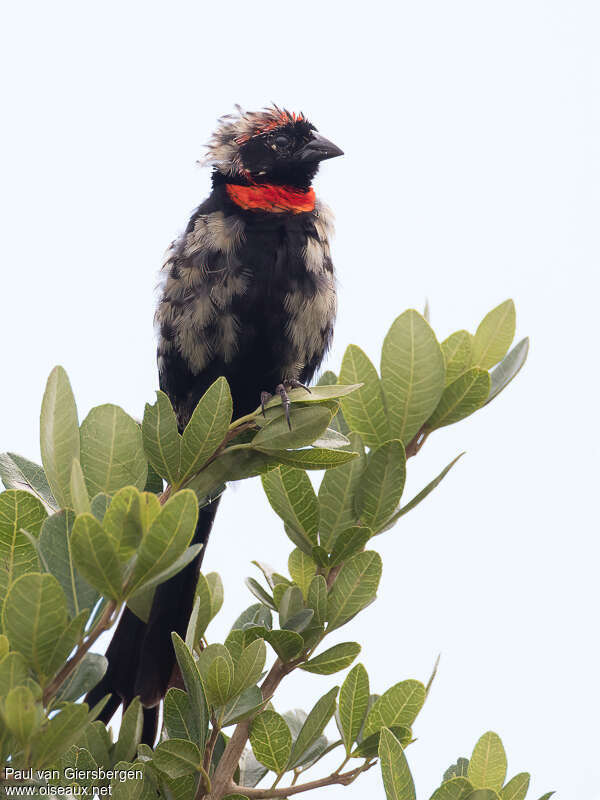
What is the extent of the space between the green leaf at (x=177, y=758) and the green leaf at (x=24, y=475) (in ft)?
1.30

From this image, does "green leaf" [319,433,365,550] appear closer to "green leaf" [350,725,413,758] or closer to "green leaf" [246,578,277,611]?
"green leaf" [246,578,277,611]

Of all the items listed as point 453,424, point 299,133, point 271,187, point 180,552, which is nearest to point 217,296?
point 271,187

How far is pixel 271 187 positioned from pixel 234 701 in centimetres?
173

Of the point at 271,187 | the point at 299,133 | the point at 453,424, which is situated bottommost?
the point at 453,424

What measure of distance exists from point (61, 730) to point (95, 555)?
188 mm

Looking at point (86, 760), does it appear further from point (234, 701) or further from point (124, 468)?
point (124, 468)

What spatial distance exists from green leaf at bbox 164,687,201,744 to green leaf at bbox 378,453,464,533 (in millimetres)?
393

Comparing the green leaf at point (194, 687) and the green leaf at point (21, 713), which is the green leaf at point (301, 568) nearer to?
the green leaf at point (194, 687)

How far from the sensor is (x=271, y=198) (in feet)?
8.53

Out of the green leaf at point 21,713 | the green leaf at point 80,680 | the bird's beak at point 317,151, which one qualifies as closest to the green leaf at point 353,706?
the green leaf at point 80,680

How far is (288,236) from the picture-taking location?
96.3 inches

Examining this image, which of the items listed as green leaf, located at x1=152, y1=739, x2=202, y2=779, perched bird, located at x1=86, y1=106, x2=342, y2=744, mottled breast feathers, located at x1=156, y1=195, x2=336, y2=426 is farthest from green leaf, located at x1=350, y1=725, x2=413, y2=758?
mottled breast feathers, located at x1=156, y1=195, x2=336, y2=426

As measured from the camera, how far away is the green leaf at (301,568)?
59.6 inches

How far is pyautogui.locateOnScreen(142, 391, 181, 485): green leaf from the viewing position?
1269mm
